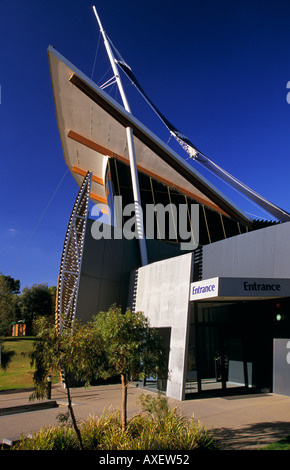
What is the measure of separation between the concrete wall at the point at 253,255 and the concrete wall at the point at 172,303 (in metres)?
1.95

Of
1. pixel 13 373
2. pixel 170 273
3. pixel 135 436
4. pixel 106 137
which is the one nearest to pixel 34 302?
pixel 13 373

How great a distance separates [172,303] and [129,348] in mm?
7895

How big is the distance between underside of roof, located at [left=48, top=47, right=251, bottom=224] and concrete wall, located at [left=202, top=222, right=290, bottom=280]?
451 inches

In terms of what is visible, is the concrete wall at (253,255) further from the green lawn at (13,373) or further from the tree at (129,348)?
the green lawn at (13,373)

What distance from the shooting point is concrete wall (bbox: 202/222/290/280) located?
13023 mm

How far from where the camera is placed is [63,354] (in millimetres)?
6270

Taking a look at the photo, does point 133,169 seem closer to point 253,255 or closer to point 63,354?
point 253,255

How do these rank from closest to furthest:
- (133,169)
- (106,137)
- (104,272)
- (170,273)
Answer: (170,273) → (104,272) → (133,169) → (106,137)

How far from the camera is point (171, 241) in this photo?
25.5 metres

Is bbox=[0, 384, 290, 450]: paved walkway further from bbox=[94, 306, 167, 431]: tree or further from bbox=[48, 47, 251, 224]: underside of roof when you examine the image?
bbox=[48, 47, 251, 224]: underside of roof

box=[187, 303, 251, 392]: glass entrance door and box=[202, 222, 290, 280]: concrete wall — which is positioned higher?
box=[202, 222, 290, 280]: concrete wall

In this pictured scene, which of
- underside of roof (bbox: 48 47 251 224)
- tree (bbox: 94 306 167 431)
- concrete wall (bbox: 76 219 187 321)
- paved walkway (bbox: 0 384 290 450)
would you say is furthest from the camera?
underside of roof (bbox: 48 47 251 224)

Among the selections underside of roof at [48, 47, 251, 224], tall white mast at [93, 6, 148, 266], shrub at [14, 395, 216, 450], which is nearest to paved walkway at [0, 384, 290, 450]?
shrub at [14, 395, 216, 450]
